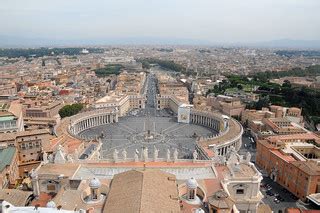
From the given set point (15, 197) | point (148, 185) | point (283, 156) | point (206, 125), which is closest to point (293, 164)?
point (283, 156)

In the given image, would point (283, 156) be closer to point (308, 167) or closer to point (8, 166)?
point (308, 167)

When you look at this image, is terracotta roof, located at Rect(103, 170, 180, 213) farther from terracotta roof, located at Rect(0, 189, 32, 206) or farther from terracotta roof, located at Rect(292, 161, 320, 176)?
terracotta roof, located at Rect(292, 161, 320, 176)

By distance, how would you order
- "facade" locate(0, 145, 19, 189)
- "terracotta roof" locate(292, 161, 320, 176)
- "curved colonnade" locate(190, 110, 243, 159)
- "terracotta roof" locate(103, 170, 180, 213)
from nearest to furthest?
"terracotta roof" locate(103, 170, 180, 213), "facade" locate(0, 145, 19, 189), "terracotta roof" locate(292, 161, 320, 176), "curved colonnade" locate(190, 110, 243, 159)

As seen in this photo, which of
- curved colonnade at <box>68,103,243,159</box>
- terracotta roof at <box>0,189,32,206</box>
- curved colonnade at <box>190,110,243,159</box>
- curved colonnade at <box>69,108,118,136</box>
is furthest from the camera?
curved colonnade at <box>69,108,118,136</box>

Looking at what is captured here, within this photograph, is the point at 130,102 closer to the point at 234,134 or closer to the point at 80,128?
the point at 80,128

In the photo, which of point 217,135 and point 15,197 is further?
point 217,135

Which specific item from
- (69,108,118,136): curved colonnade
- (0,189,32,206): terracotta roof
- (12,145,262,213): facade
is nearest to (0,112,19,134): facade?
(69,108,118,136): curved colonnade

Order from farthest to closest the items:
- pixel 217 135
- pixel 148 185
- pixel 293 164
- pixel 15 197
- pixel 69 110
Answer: pixel 69 110, pixel 217 135, pixel 293 164, pixel 15 197, pixel 148 185

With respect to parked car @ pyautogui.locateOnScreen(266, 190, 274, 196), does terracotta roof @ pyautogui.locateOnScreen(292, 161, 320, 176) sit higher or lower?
higher
